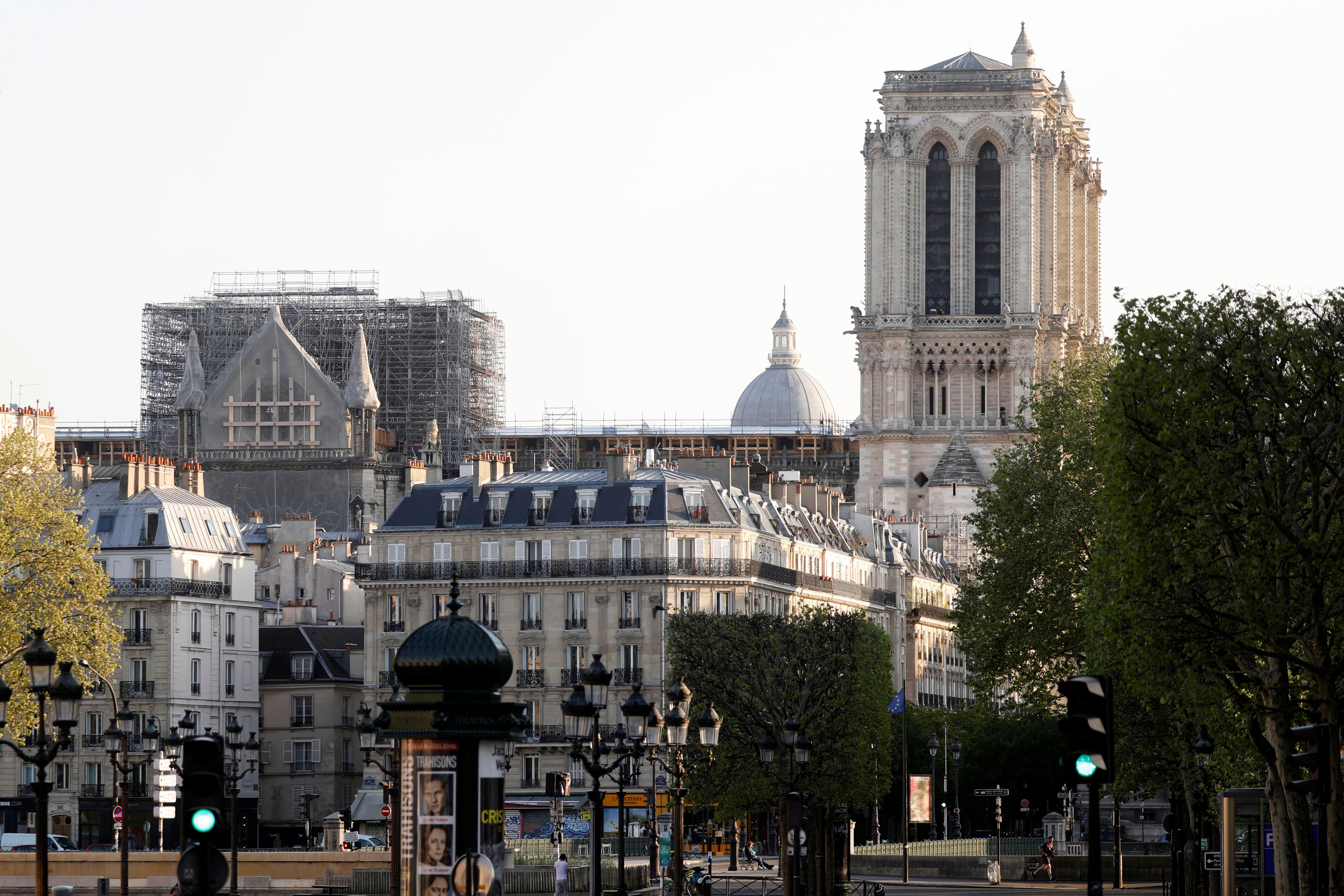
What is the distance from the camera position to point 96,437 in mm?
126688

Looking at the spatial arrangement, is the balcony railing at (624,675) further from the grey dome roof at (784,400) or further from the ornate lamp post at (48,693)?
the grey dome roof at (784,400)

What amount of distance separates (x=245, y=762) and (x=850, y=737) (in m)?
25.4

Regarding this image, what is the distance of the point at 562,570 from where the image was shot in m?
75.9

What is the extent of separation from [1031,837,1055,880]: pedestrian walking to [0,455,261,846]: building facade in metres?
25.6

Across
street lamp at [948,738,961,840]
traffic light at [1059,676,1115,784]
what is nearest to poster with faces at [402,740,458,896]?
traffic light at [1059,676,1115,784]

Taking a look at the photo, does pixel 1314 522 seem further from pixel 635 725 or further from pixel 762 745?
pixel 762 745

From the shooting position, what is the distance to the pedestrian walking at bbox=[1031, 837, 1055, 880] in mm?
57906

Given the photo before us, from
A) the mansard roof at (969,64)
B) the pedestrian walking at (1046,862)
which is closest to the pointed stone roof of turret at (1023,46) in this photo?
the mansard roof at (969,64)

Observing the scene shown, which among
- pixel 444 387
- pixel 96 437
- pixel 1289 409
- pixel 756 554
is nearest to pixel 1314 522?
pixel 1289 409

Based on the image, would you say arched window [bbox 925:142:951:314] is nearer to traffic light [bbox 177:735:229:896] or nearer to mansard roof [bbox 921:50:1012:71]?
mansard roof [bbox 921:50:1012:71]

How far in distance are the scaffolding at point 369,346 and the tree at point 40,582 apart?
67224mm

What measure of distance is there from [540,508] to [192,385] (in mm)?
38365

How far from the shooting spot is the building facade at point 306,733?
261 feet

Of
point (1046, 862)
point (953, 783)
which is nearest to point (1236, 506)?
point (1046, 862)
